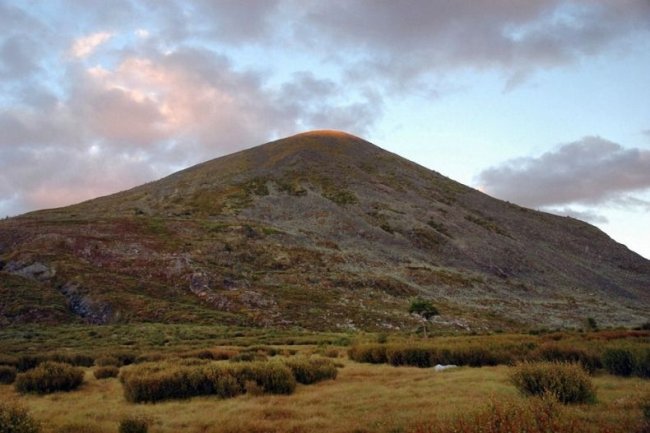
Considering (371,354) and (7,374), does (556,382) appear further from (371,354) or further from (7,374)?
(7,374)

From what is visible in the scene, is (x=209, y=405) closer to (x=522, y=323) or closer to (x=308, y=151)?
(x=522, y=323)

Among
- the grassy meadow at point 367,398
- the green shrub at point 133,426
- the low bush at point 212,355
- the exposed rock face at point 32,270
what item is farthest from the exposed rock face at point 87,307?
the green shrub at point 133,426

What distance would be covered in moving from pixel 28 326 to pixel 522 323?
175ft

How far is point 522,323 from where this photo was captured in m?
61.8

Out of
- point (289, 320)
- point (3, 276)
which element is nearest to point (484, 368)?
point (289, 320)

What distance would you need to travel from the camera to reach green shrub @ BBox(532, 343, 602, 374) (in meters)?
18.9

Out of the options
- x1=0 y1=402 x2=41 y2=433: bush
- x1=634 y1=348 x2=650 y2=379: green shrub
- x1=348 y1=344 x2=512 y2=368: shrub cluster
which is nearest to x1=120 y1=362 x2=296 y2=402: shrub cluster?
x1=0 y1=402 x2=41 y2=433: bush

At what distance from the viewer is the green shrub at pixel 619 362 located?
17547mm

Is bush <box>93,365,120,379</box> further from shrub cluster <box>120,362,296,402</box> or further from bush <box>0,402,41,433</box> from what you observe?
bush <box>0,402,41,433</box>

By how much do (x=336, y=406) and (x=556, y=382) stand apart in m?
5.72

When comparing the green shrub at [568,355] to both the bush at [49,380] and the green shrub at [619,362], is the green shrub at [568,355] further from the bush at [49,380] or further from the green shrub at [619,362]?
the bush at [49,380]

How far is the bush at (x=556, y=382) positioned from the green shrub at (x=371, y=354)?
34.6 feet

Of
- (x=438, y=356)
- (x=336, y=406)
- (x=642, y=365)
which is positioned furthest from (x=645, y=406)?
(x=438, y=356)

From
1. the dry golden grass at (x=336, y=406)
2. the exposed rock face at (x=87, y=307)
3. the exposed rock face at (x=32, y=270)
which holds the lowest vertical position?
the dry golden grass at (x=336, y=406)
